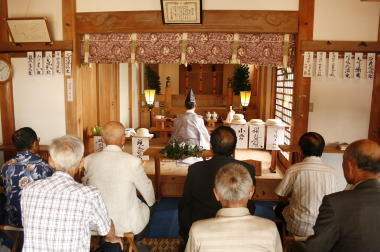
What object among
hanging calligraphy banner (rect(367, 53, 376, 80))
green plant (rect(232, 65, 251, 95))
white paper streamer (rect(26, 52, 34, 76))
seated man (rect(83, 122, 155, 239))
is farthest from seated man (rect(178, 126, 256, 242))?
green plant (rect(232, 65, 251, 95))

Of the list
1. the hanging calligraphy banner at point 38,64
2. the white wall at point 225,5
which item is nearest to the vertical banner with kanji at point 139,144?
the hanging calligraphy banner at point 38,64

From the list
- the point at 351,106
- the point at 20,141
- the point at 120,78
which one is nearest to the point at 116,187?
the point at 20,141

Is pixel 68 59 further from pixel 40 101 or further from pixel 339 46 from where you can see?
pixel 339 46

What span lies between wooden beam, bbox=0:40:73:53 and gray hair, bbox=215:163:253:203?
4438 millimetres

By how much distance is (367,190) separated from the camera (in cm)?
196

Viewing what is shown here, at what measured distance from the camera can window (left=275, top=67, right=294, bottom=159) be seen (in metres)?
7.18

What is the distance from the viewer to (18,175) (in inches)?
116

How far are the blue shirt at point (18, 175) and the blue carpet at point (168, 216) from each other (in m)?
1.44

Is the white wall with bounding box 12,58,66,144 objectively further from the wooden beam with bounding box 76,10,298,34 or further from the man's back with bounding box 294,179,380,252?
the man's back with bounding box 294,179,380,252

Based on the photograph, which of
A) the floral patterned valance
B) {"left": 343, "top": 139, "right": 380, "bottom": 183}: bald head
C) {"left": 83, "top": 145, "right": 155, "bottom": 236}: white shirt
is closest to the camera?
{"left": 343, "top": 139, "right": 380, "bottom": 183}: bald head

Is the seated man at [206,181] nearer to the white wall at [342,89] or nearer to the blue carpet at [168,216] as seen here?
the blue carpet at [168,216]

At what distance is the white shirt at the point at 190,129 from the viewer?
22.5 ft

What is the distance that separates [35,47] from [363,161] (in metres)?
5.17

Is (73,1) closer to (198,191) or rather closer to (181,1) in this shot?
(181,1)
